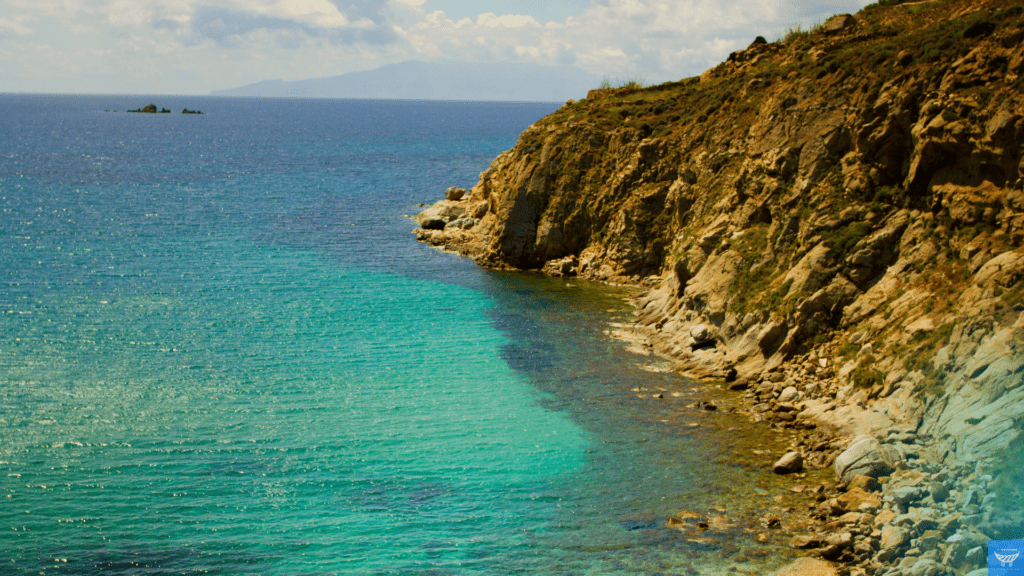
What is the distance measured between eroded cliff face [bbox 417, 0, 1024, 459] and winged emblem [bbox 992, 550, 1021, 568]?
5.03 meters

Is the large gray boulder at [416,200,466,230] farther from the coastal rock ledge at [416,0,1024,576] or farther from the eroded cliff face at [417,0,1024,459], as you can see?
the eroded cliff face at [417,0,1024,459]

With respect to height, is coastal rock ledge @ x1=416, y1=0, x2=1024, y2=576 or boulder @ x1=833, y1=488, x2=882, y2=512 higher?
coastal rock ledge @ x1=416, y1=0, x2=1024, y2=576

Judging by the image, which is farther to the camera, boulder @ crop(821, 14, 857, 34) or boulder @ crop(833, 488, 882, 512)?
boulder @ crop(821, 14, 857, 34)

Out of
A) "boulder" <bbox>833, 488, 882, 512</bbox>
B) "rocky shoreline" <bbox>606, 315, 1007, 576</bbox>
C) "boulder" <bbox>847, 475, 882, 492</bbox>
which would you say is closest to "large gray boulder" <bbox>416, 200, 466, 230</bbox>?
"rocky shoreline" <bbox>606, 315, 1007, 576</bbox>

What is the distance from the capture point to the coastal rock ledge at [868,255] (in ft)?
80.8

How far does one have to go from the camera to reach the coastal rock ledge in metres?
24.6

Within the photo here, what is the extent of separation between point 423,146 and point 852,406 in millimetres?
159132

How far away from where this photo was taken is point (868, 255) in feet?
120

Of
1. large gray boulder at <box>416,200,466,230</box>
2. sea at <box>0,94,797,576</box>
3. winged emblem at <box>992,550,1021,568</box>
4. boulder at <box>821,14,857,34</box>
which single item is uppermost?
boulder at <box>821,14,857,34</box>

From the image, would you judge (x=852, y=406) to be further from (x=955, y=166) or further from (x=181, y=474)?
(x=181, y=474)

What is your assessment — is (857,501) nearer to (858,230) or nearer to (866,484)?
(866,484)

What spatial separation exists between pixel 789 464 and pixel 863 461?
102 inches
